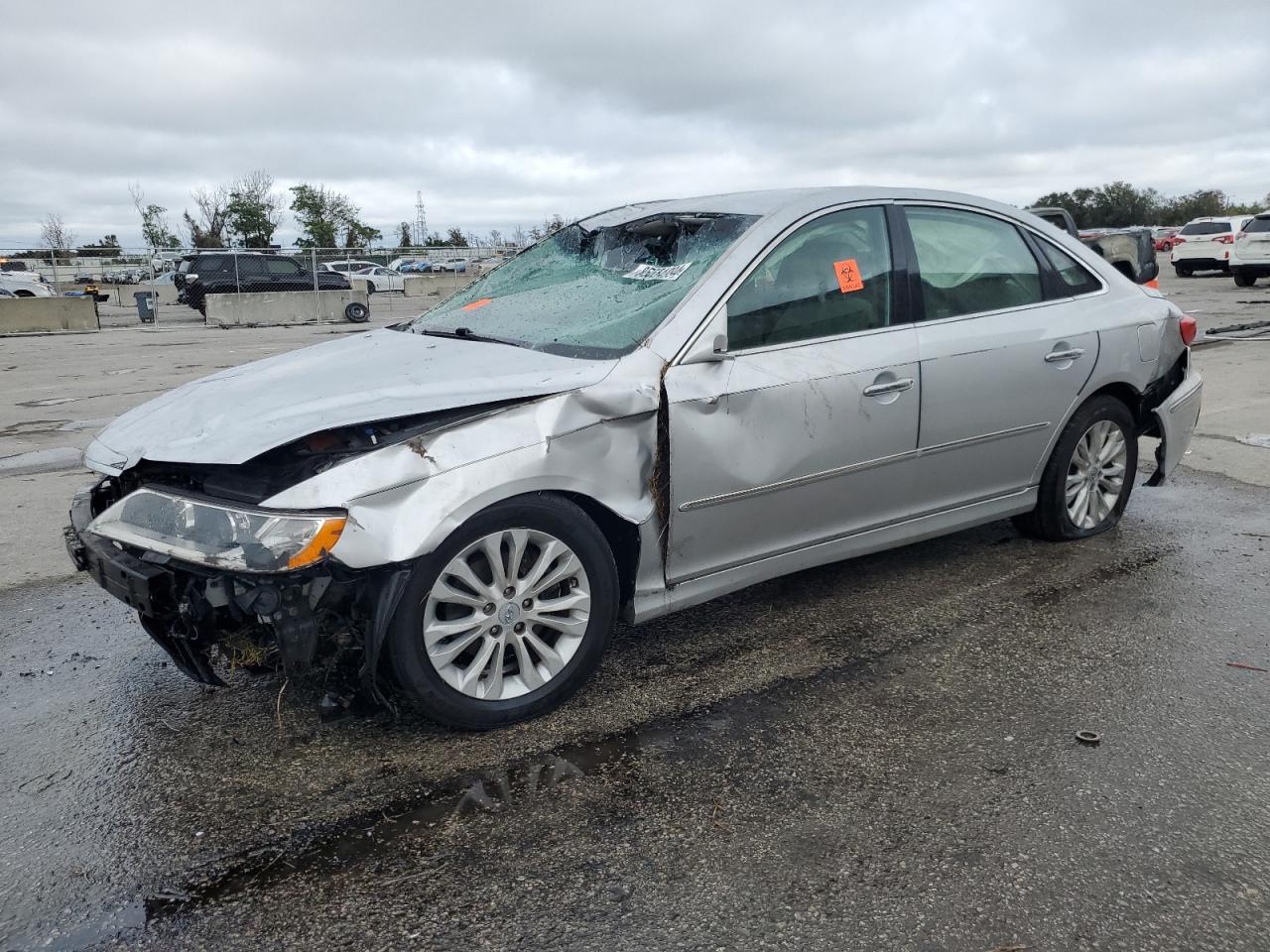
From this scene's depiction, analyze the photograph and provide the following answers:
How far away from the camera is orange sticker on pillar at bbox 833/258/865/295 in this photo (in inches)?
153

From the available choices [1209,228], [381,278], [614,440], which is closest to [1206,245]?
[1209,228]

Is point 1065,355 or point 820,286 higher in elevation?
point 820,286

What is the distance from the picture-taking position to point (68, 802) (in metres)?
2.81

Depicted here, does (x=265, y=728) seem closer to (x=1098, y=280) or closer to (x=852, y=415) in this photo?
(x=852, y=415)

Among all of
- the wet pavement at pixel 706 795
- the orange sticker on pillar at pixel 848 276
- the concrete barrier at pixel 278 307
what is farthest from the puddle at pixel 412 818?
the concrete barrier at pixel 278 307

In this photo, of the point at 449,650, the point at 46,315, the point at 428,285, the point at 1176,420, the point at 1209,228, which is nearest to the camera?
the point at 449,650

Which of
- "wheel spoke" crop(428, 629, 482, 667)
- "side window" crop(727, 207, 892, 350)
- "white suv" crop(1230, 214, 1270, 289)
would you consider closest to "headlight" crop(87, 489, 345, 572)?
"wheel spoke" crop(428, 629, 482, 667)

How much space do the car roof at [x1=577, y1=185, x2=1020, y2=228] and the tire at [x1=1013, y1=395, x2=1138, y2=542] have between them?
1.00m

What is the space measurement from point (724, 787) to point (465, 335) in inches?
78.0

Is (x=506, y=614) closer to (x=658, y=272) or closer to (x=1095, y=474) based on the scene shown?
(x=658, y=272)

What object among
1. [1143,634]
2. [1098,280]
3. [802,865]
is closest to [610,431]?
[802,865]

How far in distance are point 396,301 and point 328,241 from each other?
31.1m

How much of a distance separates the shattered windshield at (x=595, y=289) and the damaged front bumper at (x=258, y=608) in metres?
1.11

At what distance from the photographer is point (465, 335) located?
3900mm
